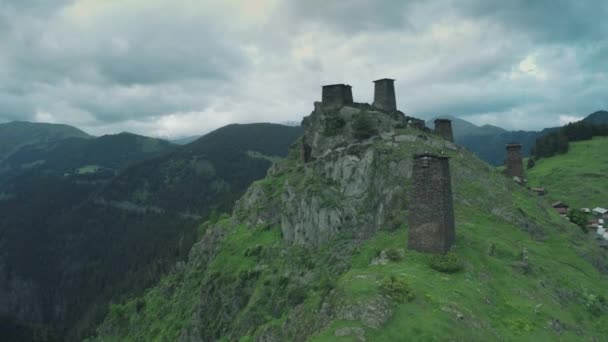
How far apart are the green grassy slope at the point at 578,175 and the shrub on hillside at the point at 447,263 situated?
3342 inches

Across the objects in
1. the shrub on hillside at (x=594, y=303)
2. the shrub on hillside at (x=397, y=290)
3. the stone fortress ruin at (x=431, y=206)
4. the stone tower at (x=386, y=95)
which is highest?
the stone tower at (x=386, y=95)

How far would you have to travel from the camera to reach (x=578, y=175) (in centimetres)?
11531

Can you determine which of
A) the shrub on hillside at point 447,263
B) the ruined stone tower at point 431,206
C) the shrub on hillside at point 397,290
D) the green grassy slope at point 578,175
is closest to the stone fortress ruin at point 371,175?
the ruined stone tower at point 431,206

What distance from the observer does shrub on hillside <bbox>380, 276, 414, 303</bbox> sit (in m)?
23.4

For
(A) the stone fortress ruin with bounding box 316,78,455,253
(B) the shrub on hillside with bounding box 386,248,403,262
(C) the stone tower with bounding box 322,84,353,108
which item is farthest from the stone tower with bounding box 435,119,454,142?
(B) the shrub on hillside with bounding box 386,248,403,262

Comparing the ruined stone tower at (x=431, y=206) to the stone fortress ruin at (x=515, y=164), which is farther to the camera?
the stone fortress ruin at (x=515, y=164)

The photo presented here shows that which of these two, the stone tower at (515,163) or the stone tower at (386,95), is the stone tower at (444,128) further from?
the stone tower at (515,163)

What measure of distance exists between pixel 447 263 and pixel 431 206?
4291mm

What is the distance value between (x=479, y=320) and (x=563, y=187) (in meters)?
103

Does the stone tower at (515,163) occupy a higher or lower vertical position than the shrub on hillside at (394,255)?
higher

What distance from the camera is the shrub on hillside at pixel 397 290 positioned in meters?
23.4

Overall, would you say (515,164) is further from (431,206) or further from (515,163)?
(431,206)

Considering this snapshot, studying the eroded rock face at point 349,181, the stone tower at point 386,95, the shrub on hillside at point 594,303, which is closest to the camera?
the shrub on hillside at point 594,303

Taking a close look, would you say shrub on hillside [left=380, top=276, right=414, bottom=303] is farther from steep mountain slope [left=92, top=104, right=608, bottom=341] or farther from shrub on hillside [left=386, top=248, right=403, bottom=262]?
shrub on hillside [left=386, top=248, right=403, bottom=262]
